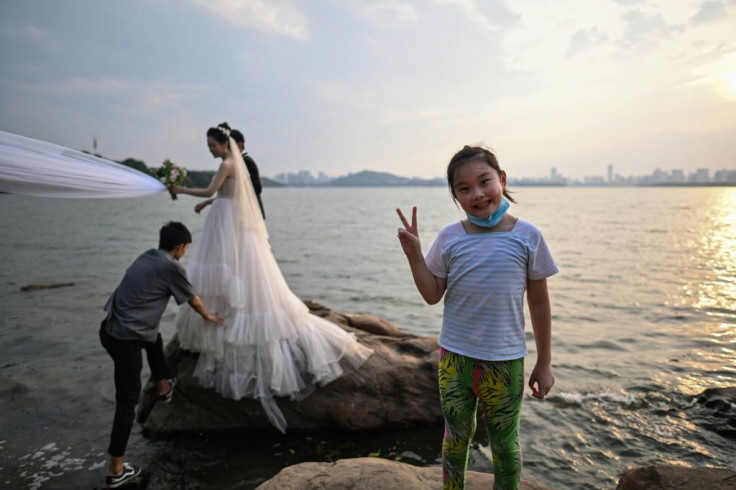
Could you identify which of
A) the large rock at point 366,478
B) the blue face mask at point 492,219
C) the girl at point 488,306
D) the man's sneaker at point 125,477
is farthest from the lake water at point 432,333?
the blue face mask at point 492,219

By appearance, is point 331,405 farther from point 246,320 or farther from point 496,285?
point 496,285

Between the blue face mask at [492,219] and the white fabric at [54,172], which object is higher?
the white fabric at [54,172]

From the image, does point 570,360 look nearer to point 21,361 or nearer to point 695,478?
point 695,478

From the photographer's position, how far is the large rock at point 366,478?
333 cm

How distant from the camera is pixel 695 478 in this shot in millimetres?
3293

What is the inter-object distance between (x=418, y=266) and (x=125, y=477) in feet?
13.6

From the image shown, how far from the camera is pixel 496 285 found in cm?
276

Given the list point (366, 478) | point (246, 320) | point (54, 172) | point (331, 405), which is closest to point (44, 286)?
point (246, 320)

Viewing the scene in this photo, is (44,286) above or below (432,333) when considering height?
above

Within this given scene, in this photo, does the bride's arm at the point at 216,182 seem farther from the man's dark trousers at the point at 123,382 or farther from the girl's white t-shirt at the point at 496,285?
A: the girl's white t-shirt at the point at 496,285

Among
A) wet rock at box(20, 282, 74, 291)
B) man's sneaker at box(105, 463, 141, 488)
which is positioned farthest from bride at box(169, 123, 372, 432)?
wet rock at box(20, 282, 74, 291)

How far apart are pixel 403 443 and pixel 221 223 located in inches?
136

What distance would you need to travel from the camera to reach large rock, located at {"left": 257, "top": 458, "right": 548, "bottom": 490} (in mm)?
3334

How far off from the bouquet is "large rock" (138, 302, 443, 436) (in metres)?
2.03
